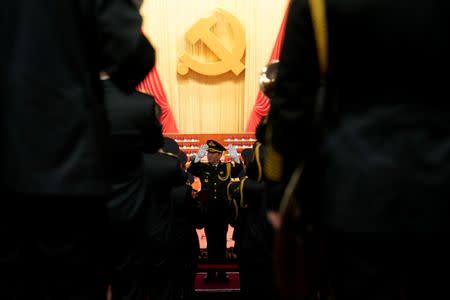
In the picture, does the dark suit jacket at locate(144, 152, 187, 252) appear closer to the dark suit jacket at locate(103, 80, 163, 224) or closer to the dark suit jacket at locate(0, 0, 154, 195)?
the dark suit jacket at locate(103, 80, 163, 224)

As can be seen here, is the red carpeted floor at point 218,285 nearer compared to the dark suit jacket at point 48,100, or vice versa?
the dark suit jacket at point 48,100

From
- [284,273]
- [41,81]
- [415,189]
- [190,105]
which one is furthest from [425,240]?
[190,105]

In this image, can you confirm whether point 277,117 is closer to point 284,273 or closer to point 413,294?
point 284,273

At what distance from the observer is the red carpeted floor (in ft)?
9.51

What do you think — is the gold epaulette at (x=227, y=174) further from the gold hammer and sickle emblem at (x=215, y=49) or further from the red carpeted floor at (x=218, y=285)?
the gold hammer and sickle emblem at (x=215, y=49)

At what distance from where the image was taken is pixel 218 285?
3.00 m

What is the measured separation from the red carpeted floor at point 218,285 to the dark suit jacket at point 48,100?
222cm

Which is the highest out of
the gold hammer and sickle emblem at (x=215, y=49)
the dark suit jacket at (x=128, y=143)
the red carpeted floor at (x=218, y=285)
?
the gold hammer and sickle emblem at (x=215, y=49)

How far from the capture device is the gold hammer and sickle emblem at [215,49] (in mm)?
7449

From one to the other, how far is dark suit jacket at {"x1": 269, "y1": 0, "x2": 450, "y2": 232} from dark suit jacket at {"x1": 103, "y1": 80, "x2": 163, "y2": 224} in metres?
0.87

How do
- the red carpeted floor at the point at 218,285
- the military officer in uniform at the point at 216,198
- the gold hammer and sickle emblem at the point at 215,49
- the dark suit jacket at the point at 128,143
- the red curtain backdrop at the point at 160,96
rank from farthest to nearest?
the red curtain backdrop at the point at 160,96, the gold hammer and sickle emblem at the point at 215,49, the military officer in uniform at the point at 216,198, the red carpeted floor at the point at 218,285, the dark suit jacket at the point at 128,143

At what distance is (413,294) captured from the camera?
908 millimetres

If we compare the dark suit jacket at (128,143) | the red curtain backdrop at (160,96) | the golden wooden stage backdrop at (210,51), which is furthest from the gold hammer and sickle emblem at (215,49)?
the dark suit jacket at (128,143)

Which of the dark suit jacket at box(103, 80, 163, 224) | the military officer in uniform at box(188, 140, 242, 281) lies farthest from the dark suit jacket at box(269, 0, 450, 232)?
the military officer in uniform at box(188, 140, 242, 281)
